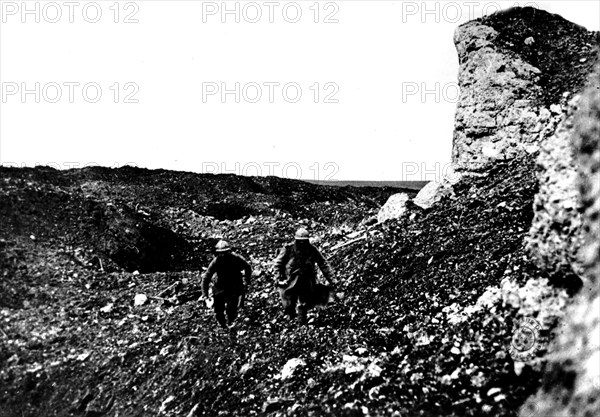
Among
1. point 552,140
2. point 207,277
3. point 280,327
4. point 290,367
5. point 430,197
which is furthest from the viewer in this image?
point 430,197

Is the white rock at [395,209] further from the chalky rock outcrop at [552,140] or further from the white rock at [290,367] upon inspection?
the white rock at [290,367]

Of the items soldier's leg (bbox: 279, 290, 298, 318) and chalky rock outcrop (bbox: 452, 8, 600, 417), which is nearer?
chalky rock outcrop (bbox: 452, 8, 600, 417)

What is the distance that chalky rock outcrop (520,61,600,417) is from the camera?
3.56m

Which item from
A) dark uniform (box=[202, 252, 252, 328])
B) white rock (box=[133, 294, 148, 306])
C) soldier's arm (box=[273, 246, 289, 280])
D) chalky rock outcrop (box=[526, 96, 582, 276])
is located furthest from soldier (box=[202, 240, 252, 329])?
chalky rock outcrop (box=[526, 96, 582, 276])

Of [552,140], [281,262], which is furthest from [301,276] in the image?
[552,140]

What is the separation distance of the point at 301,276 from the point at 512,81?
565 cm

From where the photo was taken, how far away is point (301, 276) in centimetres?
672

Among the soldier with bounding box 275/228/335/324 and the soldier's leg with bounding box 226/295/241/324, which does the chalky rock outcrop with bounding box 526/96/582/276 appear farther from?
the soldier's leg with bounding box 226/295/241/324

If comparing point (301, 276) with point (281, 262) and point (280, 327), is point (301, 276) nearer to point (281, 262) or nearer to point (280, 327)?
point (281, 262)

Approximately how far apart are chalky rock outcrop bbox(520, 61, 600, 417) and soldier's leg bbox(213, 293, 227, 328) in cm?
382

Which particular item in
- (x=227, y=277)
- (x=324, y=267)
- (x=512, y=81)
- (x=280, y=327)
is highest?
(x=512, y=81)

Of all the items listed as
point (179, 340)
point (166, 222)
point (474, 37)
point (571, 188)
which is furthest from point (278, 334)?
point (166, 222)

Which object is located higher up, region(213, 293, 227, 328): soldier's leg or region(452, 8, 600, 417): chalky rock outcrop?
region(452, 8, 600, 417): chalky rock outcrop

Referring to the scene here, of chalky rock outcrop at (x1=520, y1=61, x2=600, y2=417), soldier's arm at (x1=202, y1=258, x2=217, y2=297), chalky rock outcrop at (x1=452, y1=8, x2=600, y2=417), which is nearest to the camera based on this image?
chalky rock outcrop at (x1=520, y1=61, x2=600, y2=417)
